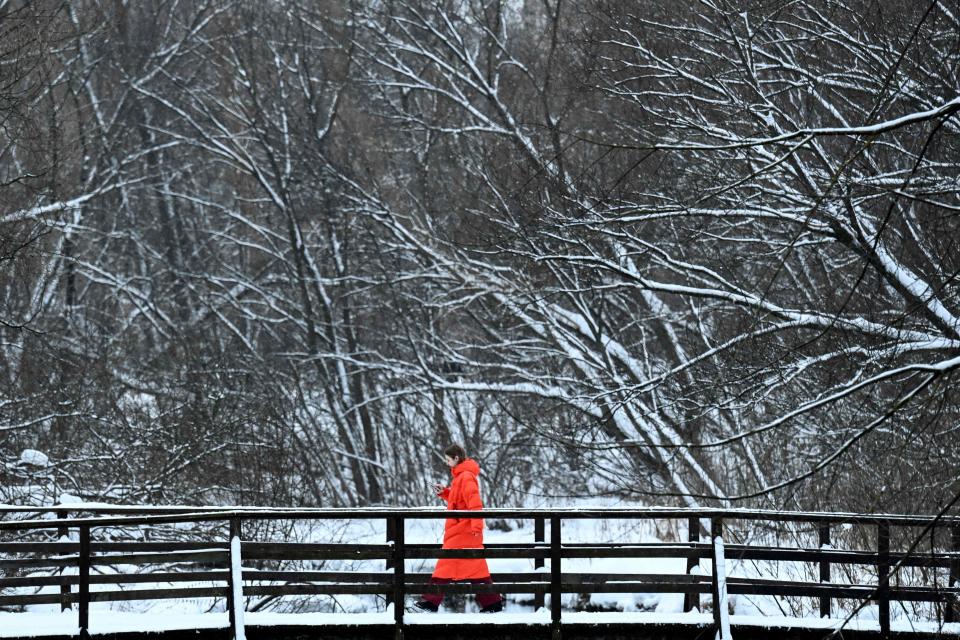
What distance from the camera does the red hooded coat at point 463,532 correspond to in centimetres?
1074

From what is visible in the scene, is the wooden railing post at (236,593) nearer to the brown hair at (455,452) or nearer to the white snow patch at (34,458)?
the brown hair at (455,452)

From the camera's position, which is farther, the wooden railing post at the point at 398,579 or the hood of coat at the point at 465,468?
the hood of coat at the point at 465,468

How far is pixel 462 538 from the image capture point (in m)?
10.9

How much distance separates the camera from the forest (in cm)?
1316

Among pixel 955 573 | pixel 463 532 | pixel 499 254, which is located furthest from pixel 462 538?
pixel 499 254

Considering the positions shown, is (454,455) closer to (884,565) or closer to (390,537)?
(390,537)

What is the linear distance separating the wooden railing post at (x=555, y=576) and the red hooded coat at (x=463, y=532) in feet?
2.47

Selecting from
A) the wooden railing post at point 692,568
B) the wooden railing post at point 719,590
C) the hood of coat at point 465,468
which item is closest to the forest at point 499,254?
the wooden railing post at point 719,590

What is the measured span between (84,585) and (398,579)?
8.52 ft

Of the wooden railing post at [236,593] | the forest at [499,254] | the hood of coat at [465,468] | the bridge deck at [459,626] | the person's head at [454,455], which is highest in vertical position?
the forest at [499,254]

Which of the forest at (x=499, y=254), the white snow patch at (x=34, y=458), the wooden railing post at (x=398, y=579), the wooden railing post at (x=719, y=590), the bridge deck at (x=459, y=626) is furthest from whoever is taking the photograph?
the white snow patch at (x=34, y=458)

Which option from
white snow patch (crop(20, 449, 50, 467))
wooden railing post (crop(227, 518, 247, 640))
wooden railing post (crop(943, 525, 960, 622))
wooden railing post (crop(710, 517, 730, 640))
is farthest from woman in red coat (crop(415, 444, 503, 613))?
white snow patch (crop(20, 449, 50, 467))

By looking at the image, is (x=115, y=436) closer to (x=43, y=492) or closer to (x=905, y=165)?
(x=43, y=492)

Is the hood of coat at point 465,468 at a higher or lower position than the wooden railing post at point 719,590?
higher
